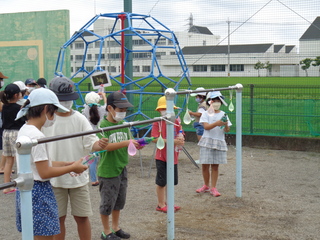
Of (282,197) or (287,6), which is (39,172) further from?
(287,6)

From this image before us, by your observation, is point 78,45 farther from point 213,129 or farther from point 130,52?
point 213,129

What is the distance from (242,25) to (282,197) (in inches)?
230

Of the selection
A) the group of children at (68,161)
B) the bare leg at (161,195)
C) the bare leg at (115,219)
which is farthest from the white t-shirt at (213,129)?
the bare leg at (115,219)

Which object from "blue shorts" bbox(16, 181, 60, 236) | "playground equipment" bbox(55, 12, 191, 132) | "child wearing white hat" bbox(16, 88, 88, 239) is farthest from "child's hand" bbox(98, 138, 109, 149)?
"playground equipment" bbox(55, 12, 191, 132)

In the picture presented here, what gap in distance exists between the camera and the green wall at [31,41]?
11836mm

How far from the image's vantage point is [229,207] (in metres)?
6.00

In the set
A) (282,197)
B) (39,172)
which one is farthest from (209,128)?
(39,172)

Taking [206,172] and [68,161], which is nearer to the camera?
[68,161]

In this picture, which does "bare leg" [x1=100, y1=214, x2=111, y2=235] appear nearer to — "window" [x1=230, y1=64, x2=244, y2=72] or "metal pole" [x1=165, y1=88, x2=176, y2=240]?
"metal pole" [x1=165, y1=88, x2=176, y2=240]

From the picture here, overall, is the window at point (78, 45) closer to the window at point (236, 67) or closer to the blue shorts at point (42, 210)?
the window at point (236, 67)

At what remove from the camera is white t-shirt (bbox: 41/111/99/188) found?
3934mm

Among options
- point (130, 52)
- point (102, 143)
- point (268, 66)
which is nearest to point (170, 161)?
point (102, 143)

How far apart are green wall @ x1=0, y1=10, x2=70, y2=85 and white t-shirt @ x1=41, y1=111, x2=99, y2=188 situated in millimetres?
8078

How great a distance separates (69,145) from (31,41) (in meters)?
8.91
